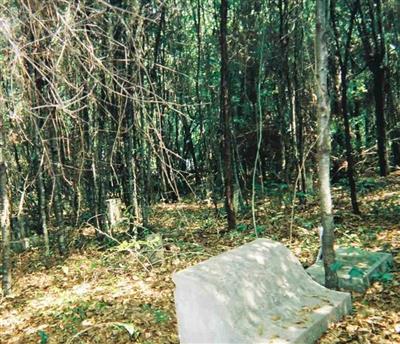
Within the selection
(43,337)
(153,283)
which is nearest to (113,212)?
(153,283)

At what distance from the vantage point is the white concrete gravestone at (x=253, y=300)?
137 inches

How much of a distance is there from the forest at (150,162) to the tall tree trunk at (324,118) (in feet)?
0.05

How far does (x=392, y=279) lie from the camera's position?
17.1 ft

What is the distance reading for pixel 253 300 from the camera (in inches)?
152

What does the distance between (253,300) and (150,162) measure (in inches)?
229

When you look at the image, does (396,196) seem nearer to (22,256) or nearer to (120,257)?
(120,257)

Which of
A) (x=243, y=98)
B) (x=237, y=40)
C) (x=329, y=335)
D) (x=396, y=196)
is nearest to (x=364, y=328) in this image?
(x=329, y=335)

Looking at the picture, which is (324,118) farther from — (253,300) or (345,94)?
(345,94)

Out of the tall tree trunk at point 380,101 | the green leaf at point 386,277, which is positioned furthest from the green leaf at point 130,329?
the tall tree trunk at point 380,101

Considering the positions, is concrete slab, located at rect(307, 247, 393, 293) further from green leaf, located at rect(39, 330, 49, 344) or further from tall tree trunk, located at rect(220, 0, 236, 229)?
green leaf, located at rect(39, 330, 49, 344)

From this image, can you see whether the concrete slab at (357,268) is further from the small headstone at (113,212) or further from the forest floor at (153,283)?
the small headstone at (113,212)

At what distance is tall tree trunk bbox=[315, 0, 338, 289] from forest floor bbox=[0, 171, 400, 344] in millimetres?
859

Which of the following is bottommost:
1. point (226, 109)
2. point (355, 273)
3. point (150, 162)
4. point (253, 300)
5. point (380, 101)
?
point (355, 273)

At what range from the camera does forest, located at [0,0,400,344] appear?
11.7ft
